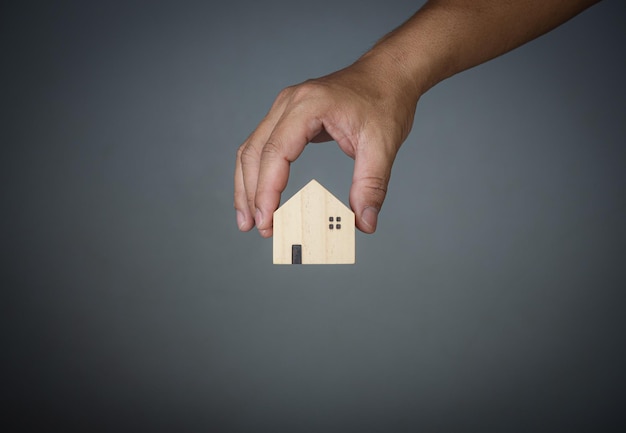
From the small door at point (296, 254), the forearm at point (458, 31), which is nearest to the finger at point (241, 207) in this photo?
the small door at point (296, 254)

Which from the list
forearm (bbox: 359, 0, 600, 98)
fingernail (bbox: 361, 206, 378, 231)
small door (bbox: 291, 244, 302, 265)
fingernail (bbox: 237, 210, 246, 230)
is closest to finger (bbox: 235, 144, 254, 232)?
fingernail (bbox: 237, 210, 246, 230)

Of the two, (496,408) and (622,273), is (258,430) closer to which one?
(496,408)

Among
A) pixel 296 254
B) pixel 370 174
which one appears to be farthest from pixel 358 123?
pixel 296 254

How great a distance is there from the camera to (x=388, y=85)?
3.05 ft

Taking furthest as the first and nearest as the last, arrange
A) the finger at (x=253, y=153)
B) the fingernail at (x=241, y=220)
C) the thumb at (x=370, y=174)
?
1. the fingernail at (x=241, y=220)
2. the finger at (x=253, y=153)
3. the thumb at (x=370, y=174)

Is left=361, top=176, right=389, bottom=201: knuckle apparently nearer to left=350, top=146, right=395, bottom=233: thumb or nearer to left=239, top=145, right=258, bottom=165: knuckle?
left=350, top=146, right=395, bottom=233: thumb

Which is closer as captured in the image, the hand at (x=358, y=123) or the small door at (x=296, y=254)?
the hand at (x=358, y=123)

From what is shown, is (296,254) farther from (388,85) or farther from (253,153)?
(388,85)

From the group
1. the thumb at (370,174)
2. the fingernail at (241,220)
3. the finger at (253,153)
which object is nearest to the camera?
the thumb at (370,174)

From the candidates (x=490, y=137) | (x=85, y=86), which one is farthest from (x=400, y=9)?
(x=85, y=86)

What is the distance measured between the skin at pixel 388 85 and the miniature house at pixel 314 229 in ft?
0.50

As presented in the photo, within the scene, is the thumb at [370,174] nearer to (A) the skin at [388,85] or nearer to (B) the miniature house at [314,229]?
(A) the skin at [388,85]

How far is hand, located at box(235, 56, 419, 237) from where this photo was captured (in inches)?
35.1

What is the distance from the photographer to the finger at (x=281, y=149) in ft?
2.97
